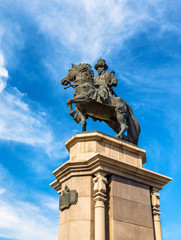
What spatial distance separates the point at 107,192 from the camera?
9594mm

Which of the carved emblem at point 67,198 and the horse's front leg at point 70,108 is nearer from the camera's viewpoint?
the carved emblem at point 67,198

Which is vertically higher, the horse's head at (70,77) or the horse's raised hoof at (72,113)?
the horse's head at (70,77)

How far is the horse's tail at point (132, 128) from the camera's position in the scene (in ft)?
40.8

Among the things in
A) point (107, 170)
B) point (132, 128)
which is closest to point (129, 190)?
point (107, 170)

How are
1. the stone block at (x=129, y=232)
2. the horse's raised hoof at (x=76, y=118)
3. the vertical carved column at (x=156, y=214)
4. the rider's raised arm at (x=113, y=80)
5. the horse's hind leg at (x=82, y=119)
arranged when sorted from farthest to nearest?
the rider's raised arm at (x=113, y=80), the horse's raised hoof at (x=76, y=118), the horse's hind leg at (x=82, y=119), the vertical carved column at (x=156, y=214), the stone block at (x=129, y=232)

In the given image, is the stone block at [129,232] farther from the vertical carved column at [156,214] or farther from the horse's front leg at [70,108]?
the horse's front leg at [70,108]

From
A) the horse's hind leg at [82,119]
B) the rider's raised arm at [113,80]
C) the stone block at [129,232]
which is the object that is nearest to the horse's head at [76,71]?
the rider's raised arm at [113,80]

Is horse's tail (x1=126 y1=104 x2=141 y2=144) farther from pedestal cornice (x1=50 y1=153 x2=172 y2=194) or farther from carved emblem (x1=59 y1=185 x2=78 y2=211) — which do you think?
carved emblem (x1=59 y1=185 x2=78 y2=211)

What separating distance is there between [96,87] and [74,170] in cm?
401

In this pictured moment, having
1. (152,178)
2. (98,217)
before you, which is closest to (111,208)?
Result: (98,217)

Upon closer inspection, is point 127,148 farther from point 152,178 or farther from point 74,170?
point 74,170

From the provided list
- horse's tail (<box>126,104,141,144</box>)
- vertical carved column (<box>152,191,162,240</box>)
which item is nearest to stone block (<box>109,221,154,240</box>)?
vertical carved column (<box>152,191,162,240</box>)

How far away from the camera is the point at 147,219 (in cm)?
994

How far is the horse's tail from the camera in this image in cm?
1244
